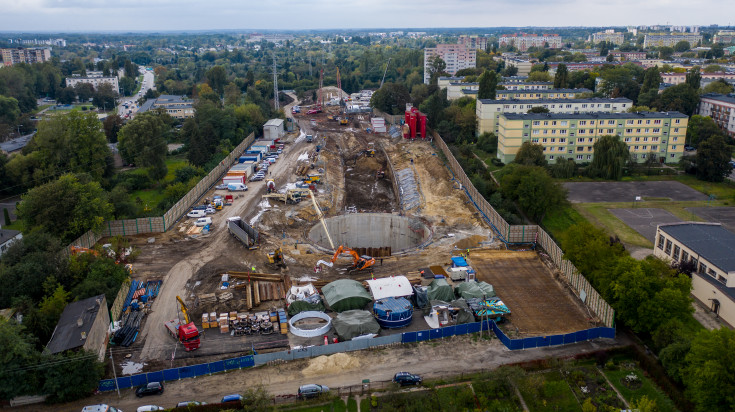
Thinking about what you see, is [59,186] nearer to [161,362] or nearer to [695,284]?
[161,362]

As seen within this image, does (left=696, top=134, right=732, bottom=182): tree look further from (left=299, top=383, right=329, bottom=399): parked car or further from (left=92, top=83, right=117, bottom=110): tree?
(left=92, top=83, right=117, bottom=110): tree

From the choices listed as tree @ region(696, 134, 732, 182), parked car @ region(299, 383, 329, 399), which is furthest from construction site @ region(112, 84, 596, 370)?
tree @ region(696, 134, 732, 182)

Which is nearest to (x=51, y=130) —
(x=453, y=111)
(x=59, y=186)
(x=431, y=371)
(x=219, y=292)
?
(x=59, y=186)

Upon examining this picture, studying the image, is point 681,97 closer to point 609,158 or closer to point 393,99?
point 609,158

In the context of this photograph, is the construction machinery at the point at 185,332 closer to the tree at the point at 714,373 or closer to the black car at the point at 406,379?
the black car at the point at 406,379

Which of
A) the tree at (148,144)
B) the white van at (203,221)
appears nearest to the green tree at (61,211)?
the white van at (203,221)
